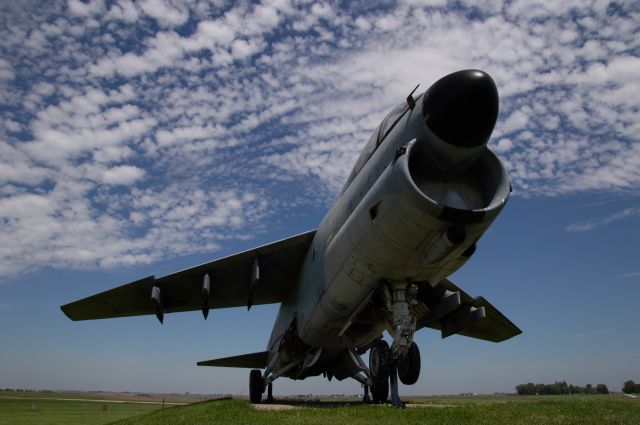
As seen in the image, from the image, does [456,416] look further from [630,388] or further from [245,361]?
[630,388]

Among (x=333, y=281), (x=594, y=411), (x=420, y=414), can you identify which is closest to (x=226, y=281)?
(x=333, y=281)

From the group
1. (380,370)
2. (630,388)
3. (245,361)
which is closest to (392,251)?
(380,370)

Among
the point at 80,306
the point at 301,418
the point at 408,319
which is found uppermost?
the point at 80,306

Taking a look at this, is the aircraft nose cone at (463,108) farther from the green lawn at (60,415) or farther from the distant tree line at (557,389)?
the distant tree line at (557,389)

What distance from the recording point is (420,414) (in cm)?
791

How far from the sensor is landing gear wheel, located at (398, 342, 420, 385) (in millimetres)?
9492

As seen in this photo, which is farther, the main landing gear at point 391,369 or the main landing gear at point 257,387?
the main landing gear at point 257,387

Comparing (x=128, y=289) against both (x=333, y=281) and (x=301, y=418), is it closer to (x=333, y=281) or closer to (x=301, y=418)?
(x=333, y=281)

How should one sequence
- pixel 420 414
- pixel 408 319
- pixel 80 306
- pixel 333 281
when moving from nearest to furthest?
1. pixel 420 414
2. pixel 408 319
3. pixel 333 281
4. pixel 80 306

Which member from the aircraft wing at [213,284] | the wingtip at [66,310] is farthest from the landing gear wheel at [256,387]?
the wingtip at [66,310]

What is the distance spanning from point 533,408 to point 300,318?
6.20 m

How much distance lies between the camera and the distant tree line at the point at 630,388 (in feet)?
140

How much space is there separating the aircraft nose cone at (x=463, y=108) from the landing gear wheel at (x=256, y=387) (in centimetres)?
1134

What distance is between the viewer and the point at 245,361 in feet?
60.0
